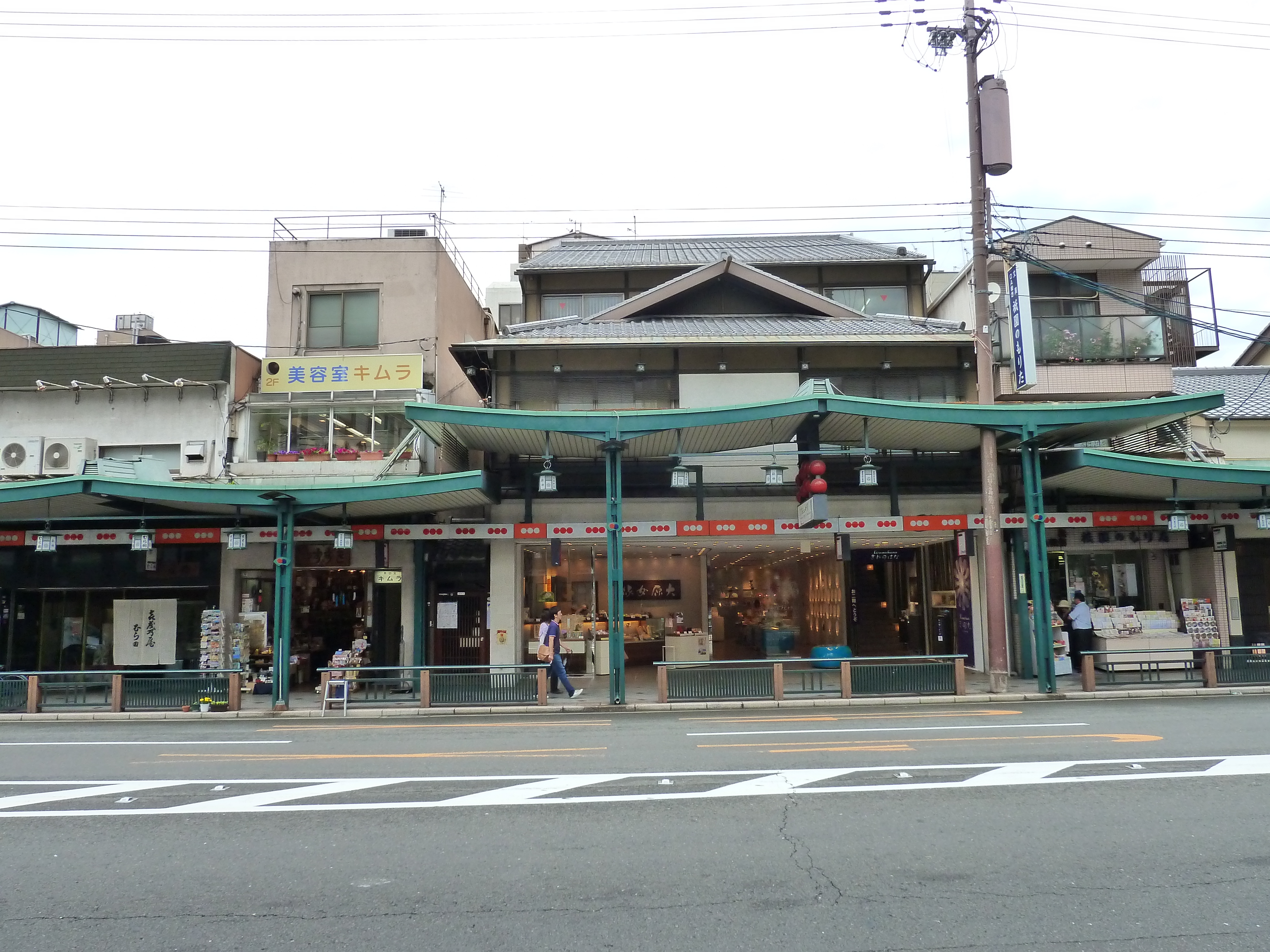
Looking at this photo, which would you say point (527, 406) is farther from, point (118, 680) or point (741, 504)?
point (118, 680)

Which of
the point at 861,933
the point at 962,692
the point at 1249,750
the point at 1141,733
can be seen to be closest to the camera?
the point at 861,933

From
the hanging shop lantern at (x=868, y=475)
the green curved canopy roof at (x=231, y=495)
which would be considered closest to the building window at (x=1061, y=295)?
the hanging shop lantern at (x=868, y=475)

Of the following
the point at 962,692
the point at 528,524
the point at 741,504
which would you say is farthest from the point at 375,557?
the point at 962,692

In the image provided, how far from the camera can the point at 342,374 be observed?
22.2 m

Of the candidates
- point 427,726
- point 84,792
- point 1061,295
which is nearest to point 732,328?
point 1061,295

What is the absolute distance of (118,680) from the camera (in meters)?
17.1

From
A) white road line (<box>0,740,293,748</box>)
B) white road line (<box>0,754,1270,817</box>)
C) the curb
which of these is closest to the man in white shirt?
the curb

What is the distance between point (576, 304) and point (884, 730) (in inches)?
662

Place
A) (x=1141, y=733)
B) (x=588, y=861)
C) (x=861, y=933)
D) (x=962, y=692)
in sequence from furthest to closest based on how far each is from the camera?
(x=962, y=692) < (x=1141, y=733) < (x=588, y=861) < (x=861, y=933)

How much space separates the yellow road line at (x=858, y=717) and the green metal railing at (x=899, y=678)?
5.10 feet

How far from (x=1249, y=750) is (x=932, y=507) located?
36.8ft

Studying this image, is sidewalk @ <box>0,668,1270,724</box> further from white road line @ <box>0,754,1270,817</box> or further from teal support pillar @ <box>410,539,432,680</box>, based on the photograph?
white road line @ <box>0,754,1270,817</box>

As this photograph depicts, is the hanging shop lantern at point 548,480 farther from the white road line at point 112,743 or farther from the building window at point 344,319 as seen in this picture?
the building window at point 344,319

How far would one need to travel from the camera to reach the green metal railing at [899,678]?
16719mm
